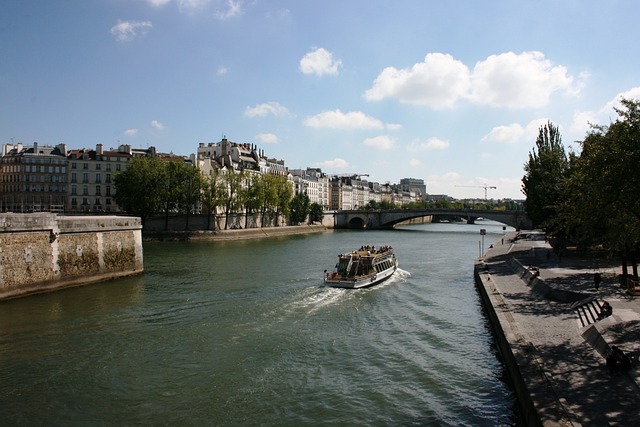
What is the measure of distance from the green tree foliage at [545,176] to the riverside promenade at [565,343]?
13032 mm

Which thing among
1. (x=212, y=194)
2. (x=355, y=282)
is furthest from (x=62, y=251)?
(x=212, y=194)

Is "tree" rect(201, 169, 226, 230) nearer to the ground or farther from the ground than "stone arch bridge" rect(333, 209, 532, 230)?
farther from the ground

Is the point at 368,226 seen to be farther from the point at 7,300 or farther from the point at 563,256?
the point at 7,300

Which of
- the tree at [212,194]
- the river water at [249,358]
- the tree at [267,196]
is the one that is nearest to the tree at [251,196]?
the tree at [267,196]

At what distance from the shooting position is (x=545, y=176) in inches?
1688

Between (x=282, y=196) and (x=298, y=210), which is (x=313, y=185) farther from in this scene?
(x=282, y=196)

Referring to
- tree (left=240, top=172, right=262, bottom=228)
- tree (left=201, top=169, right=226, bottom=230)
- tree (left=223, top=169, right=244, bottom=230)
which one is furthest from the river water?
tree (left=240, top=172, right=262, bottom=228)

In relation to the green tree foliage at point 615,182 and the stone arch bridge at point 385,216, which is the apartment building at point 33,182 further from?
the green tree foliage at point 615,182

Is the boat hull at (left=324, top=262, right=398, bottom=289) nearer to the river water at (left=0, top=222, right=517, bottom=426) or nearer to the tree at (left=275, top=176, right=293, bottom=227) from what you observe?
the river water at (left=0, top=222, right=517, bottom=426)

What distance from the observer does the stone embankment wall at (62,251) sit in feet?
82.4

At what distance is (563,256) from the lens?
38.8 m

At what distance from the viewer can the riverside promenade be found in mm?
10734

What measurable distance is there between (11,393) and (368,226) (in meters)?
105

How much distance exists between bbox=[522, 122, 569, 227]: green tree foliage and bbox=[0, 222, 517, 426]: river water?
1657cm
